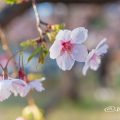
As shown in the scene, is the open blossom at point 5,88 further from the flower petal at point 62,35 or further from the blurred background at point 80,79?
the blurred background at point 80,79

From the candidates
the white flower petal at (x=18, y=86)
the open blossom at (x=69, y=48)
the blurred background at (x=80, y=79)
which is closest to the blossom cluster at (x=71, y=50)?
the open blossom at (x=69, y=48)

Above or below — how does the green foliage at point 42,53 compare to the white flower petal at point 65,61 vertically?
above

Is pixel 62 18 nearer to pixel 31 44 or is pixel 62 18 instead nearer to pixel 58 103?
pixel 58 103

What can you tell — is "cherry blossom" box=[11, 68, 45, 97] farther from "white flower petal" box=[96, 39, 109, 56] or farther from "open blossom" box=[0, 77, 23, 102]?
"white flower petal" box=[96, 39, 109, 56]

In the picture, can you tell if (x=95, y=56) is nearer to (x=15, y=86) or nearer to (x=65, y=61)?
(x=65, y=61)

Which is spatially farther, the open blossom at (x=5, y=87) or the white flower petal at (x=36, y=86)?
the white flower petal at (x=36, y=86)

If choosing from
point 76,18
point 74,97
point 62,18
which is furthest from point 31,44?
point 74,97
